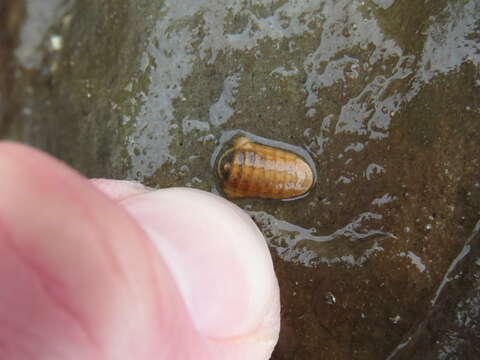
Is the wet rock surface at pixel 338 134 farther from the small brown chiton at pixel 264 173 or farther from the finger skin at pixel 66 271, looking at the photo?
the finger skin at pixel 66 271

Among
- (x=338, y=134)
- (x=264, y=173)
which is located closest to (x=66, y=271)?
(x=264, y=173)

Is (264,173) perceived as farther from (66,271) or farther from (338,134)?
(66,271)

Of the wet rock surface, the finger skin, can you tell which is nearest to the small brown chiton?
the wet rock surface

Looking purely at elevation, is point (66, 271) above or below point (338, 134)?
below

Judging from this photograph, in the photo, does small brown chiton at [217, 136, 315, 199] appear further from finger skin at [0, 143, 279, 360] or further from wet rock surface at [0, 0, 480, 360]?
finger skin at [0, 143, 279, 360]

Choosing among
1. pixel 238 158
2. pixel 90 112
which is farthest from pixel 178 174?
pixel 90 112

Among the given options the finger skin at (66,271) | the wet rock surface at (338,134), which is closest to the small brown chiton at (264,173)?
the wet rock surface at (338,134)

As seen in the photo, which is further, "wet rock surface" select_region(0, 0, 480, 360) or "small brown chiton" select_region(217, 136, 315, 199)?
"small brown chiton" select_region(217, 136, 315, 199)
